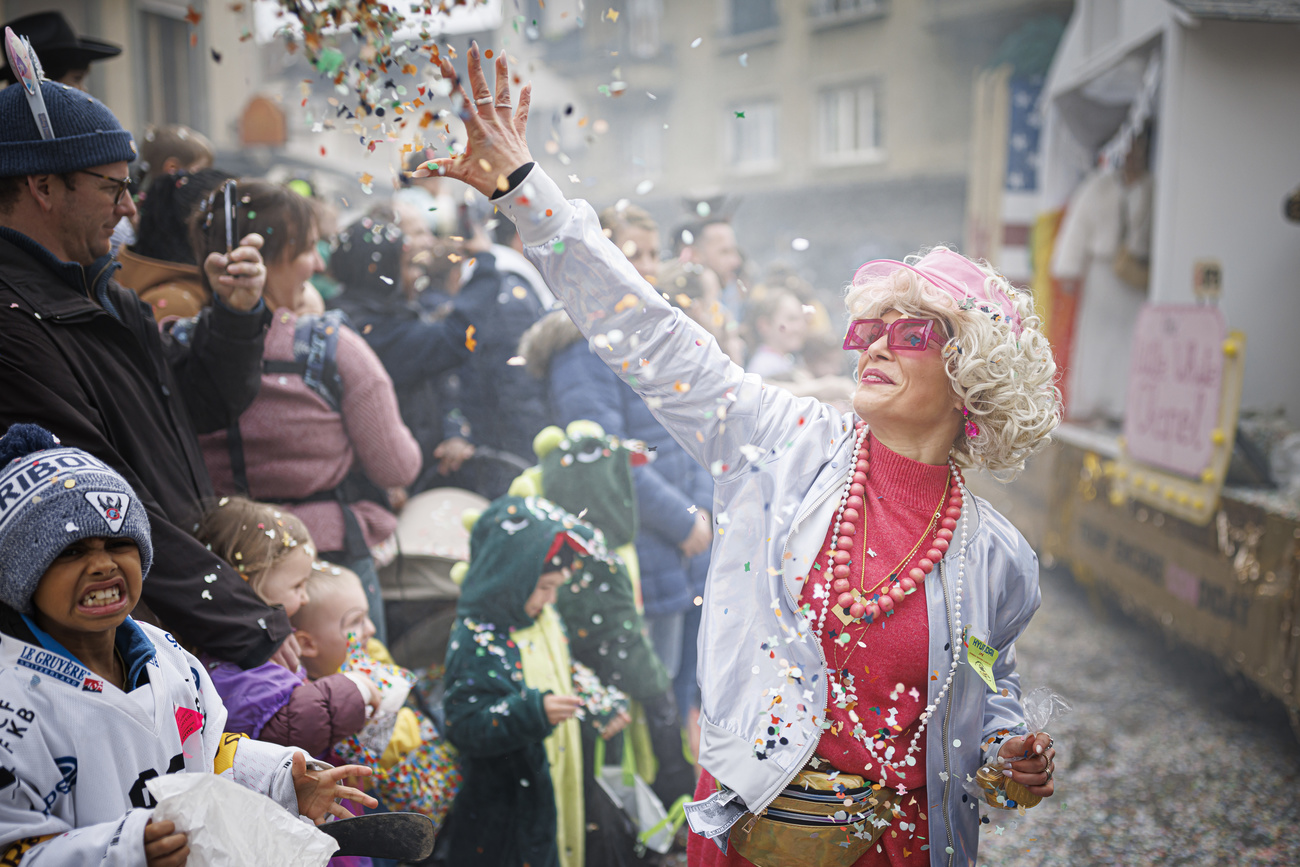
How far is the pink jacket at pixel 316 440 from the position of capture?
2.25 metres

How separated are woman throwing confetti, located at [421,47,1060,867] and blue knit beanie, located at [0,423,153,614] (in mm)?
753

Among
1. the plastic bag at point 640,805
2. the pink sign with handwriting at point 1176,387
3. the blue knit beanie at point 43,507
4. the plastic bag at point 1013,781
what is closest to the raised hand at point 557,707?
the plastic bag at point 640,805

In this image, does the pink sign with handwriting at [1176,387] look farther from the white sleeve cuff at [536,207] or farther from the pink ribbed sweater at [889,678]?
the white sleeve cuff at [536,207]

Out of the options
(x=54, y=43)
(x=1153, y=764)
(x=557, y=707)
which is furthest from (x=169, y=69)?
(x=1153, y=764)

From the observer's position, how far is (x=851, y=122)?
39.7ft

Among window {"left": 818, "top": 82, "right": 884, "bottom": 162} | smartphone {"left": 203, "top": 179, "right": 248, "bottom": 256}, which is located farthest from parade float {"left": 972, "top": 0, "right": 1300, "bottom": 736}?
window {"left": 818, "top": 82, "right": 884, "bottom": 162}

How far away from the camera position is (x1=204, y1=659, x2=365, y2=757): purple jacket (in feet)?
5.65

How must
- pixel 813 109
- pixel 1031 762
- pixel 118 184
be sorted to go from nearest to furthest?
pixel 1031 762
pixel 118 184
pixel 813 109

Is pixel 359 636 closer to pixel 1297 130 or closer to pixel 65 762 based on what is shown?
pixel 65 762

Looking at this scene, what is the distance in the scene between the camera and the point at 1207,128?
4367 mm

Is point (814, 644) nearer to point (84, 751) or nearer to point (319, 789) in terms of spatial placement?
point (319, 789)

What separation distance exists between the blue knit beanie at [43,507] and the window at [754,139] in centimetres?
1168

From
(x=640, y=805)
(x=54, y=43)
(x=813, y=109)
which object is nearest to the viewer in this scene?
(x=54, y=43)

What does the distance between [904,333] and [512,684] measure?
138cm
